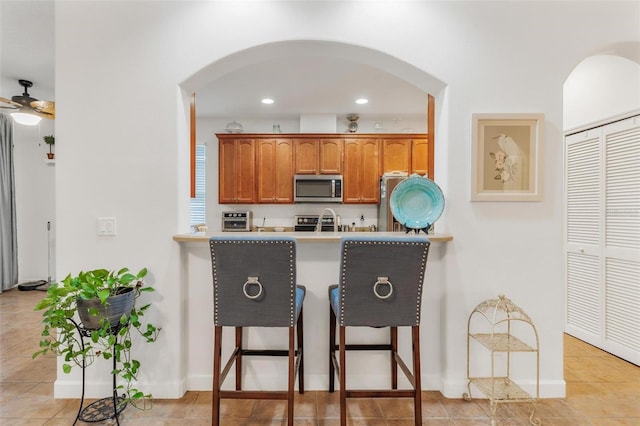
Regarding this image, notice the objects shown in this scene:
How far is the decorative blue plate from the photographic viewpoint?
2.07 m

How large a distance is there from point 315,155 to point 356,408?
356 cm

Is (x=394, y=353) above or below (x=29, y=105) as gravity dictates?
below

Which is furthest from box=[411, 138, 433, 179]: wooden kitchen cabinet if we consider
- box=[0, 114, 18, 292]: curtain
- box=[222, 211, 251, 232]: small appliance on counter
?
box=[0, 114, 18, 292]: curtain

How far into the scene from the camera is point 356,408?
1946 millimetres

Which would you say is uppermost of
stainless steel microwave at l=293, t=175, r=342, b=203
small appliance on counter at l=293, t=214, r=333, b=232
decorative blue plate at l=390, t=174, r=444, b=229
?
stainless steel microwave at l=293, t=175, r=342, b=203

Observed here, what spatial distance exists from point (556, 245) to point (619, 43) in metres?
1.34

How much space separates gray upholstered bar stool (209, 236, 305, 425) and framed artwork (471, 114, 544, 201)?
1.31m

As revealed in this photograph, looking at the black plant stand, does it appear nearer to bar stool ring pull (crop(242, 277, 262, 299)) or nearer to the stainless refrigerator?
bar stool ring pull (crop(242, 277, 262, 299))

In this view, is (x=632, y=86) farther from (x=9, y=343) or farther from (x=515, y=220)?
(x=9, y=343)

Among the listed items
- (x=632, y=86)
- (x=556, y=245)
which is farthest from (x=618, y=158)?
(x=556, y=245)

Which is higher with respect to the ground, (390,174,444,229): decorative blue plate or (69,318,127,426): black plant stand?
(390,174,444,229): decorative blue plate

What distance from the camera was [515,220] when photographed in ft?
6.89

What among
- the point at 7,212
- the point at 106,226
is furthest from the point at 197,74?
the point at 7,212

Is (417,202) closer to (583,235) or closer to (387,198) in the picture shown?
(583,235)
